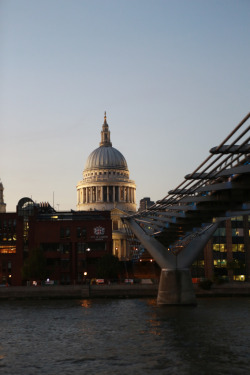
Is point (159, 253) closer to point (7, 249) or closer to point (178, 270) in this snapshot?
point (178, 270)

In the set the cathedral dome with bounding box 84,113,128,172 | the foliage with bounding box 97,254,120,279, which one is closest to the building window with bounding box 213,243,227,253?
the foliage with bounding box 97,254,120,279

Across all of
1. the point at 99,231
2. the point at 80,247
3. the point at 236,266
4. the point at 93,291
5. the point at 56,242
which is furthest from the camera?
the point at 99,231

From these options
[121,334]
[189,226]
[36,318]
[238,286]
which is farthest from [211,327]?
[238,286]

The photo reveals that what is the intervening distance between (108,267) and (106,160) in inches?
3430

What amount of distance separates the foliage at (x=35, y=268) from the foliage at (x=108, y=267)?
9.34 meters

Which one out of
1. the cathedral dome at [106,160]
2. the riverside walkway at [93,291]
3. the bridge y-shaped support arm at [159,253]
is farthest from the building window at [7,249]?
the cathedral dome at [106,160]

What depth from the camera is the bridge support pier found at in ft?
213

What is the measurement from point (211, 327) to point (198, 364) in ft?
45.1

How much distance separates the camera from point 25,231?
354ft

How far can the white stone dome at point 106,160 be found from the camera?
185 meters

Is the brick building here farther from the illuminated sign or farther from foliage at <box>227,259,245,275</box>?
foliage at <box>227,259,245,275</box>

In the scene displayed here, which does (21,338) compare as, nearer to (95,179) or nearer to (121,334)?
(121,334)

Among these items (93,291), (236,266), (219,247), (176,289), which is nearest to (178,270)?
(176,289)

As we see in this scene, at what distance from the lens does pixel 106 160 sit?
18638cm
